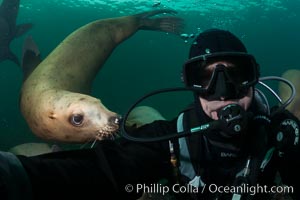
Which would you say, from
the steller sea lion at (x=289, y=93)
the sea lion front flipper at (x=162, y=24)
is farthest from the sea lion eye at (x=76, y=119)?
the sea lion front flipper at (x=162, y=24)

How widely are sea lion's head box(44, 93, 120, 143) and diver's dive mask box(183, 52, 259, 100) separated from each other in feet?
7.30

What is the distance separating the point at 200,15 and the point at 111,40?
81.6 feet

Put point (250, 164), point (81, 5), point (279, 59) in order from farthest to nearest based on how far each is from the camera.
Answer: point (279, 59) < point (81, 5) < point (250, 164)

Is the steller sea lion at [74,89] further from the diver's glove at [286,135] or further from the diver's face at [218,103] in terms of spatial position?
the diver's glove at [286,135]

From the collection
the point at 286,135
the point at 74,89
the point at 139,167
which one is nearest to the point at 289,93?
the point at 74,89

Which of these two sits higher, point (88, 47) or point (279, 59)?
point (88, 47)

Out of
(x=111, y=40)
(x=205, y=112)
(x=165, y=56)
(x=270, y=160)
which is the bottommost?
(x=165, y=56)

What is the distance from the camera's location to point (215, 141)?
90.3 inches

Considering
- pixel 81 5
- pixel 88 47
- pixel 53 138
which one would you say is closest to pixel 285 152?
pixel 53 138

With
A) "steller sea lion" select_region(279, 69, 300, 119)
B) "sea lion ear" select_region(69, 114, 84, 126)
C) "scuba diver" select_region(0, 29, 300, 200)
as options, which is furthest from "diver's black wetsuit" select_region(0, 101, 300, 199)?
"steller sea lion" select_region(279, 69, 300, 119)

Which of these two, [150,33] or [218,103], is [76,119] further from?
[150,33]

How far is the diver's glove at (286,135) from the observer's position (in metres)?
2.21

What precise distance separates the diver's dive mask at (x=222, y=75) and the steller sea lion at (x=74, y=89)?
2.28 m

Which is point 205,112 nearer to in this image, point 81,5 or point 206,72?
point 206,72
